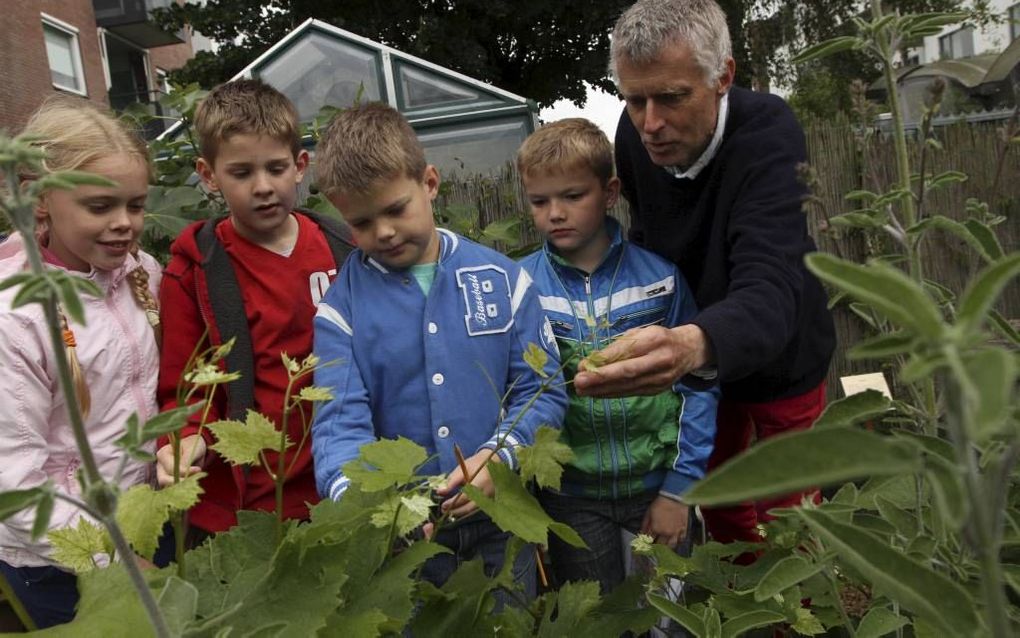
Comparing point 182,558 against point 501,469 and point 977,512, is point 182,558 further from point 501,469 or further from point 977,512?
point 977,512

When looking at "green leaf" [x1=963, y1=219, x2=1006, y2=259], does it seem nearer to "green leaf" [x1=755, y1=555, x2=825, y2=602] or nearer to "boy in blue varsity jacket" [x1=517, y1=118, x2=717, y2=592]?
"green leaf" [x1=755, y1=555, x2=825, y2=602]

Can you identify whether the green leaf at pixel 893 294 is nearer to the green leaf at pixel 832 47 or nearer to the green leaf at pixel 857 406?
the green leaf at pixel 857 406

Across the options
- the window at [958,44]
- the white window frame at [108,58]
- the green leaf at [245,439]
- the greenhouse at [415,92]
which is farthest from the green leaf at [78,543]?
the window at [958,44]

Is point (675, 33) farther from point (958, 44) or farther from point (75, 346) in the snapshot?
point (958, 44)

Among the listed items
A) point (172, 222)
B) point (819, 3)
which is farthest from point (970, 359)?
point (819, 3)

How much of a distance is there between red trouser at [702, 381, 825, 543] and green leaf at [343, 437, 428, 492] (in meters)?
1.69

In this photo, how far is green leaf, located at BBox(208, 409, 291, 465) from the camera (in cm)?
105

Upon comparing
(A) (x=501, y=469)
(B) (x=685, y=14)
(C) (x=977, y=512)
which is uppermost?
(B) (x=685, y=14)

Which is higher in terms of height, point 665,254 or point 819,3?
point 819,3

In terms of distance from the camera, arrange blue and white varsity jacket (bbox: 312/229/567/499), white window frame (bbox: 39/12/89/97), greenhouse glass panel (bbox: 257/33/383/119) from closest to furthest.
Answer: blue and white varsity jacket (bbox: 312/229/567/499) < greenhouse glass panel (bbox: 257/33/383/119) < white window frame (bbox: 39/12/89/97)

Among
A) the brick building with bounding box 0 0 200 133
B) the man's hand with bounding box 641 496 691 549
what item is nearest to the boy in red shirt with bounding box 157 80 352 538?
the man's hand with bounding box 641 496 691 549

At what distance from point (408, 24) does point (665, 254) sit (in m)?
17.0

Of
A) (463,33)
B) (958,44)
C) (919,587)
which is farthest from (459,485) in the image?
(958,44)

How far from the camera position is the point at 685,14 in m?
2.21
